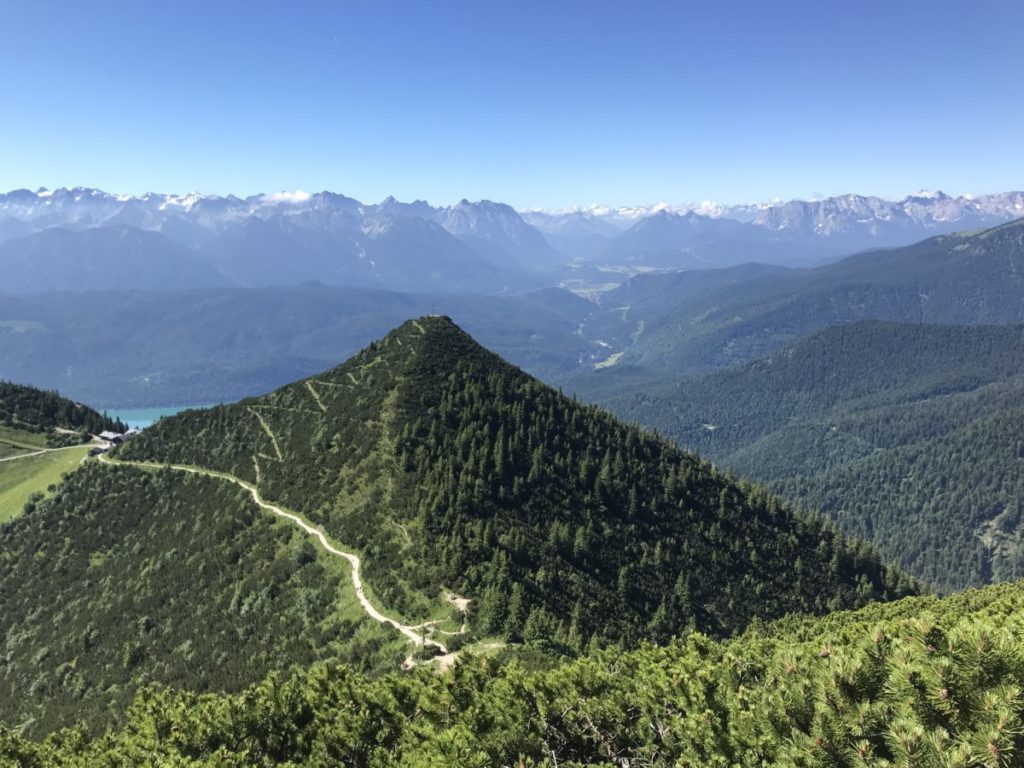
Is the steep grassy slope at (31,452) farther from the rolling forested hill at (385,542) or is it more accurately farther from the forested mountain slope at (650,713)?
the forested mountain slope at (650,713)

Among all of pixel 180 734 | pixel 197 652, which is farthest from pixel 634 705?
pixel 197 652

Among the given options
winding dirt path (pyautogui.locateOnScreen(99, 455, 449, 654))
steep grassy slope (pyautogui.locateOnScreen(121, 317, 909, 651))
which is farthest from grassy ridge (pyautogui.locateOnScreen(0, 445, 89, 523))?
steep grassy slope (pyautogui.locateOnScreen(121, 317, 909, 651))

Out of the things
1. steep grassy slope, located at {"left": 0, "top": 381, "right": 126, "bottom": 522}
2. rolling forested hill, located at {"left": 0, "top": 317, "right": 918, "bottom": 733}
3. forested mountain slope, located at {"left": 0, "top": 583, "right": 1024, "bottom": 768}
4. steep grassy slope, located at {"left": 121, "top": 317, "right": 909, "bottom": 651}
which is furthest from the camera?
steep grassy slope, located at {"left": 0, "top": 381, "right": 126, "bottom": 522}

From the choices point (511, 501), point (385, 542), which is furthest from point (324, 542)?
point (511, 501)

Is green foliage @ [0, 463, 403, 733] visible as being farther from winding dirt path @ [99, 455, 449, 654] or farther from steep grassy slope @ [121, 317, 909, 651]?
steep grassy slope @ [121, 317, 909, 651]

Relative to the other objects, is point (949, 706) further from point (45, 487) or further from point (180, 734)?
point (45, 487)

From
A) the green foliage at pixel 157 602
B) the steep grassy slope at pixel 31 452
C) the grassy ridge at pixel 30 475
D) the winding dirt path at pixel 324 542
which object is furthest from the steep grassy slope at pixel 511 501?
the steep grassy slope at pixel 31 452
